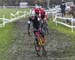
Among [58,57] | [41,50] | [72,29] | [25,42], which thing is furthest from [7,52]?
[72,29]

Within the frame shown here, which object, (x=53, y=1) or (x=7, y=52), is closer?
(x=7, y=52)

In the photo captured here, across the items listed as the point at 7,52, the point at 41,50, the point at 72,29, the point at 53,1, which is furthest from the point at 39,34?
the point at 53,1

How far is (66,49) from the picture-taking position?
622 inches

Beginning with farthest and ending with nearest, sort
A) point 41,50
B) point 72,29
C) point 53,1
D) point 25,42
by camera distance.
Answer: point 53,1, point 72,29, point 25,42, point 41,50

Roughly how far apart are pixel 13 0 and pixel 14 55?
77.1 meters

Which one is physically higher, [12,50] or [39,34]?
[39,34]

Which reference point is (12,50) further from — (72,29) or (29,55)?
(72,29)

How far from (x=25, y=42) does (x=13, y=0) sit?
7268cm

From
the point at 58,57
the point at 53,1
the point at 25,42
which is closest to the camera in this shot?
the point at 58,57

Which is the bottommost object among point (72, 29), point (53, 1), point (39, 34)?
point (53, 1)

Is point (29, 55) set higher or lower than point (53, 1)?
higher

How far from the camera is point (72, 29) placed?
24375mm

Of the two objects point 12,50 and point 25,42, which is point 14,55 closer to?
point 12,50

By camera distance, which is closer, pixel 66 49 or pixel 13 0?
pixel 66 49
